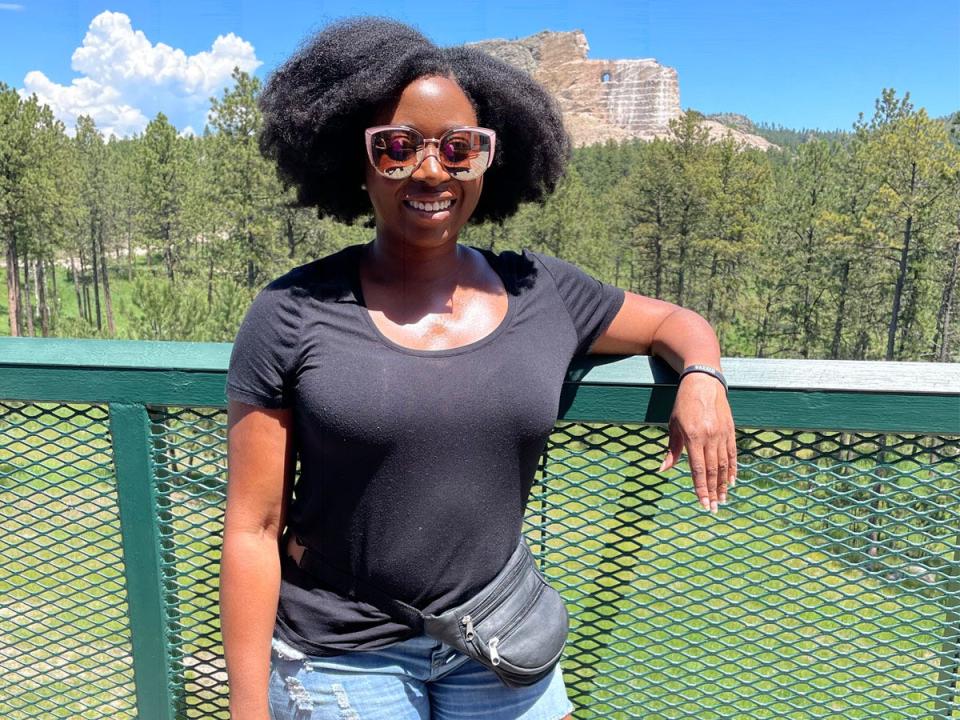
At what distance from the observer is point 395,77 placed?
1395 millimetres

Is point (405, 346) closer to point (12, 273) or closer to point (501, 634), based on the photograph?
point (501, 634)

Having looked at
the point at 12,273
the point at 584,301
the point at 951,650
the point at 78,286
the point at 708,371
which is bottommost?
the point at 78,286

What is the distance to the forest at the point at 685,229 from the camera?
24766 millimetres

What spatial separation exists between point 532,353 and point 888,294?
107 feet

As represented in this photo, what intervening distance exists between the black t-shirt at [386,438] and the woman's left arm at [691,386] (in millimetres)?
214

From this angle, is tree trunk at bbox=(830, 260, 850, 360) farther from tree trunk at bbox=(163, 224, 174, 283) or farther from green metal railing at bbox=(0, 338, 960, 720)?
green metal railing at bbox=(0, 338, 960, 720)

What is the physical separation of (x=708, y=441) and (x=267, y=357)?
0.79m

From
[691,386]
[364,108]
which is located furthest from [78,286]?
[691,386]

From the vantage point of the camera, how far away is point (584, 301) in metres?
1.57

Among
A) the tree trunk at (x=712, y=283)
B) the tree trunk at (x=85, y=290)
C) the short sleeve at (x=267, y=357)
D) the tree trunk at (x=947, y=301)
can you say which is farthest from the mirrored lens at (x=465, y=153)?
the tree trunk at (x=85, y=290)

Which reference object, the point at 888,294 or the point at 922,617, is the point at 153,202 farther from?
the point at 922,617

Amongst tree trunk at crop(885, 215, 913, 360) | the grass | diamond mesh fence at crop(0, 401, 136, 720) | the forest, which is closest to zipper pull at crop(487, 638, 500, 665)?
diamond mesh fence at crop(0, 401, 136, 720)

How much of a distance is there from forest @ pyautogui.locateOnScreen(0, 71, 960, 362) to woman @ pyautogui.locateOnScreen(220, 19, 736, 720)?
19.4m

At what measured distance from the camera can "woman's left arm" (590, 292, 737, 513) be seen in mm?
1418
